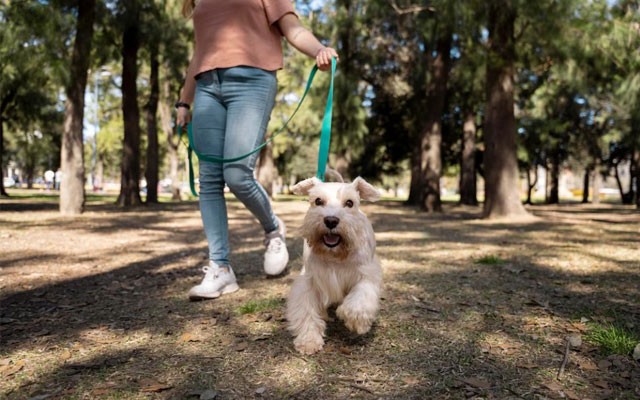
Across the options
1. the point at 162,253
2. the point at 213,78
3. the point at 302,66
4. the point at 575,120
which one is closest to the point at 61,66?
the point at 162,253

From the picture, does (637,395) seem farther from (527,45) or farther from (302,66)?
(302,66)

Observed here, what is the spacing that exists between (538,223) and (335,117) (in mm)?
10652

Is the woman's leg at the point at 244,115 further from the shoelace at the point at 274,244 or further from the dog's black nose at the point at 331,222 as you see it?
the dog's black nose at the point at 331,222

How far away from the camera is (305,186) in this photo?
9.99 ft

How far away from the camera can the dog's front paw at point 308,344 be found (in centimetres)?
257

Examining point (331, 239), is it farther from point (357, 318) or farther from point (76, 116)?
point (76, 116)

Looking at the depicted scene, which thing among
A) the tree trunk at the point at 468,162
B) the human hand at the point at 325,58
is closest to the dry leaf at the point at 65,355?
the human hand at the point at 325,58

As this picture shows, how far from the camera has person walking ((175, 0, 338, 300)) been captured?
3.42m

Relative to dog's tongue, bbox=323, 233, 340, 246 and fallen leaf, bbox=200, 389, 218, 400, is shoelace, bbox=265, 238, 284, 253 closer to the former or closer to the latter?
dog's tongue, bbox=323, 233, 340, 246

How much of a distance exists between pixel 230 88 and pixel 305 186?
38.0 inches

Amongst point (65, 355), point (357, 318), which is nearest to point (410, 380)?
point (357, 318)

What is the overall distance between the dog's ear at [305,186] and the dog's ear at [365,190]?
247 mm

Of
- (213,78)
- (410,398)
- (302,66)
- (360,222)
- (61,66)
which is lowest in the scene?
(410,398)

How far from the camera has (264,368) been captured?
2.38 meters
